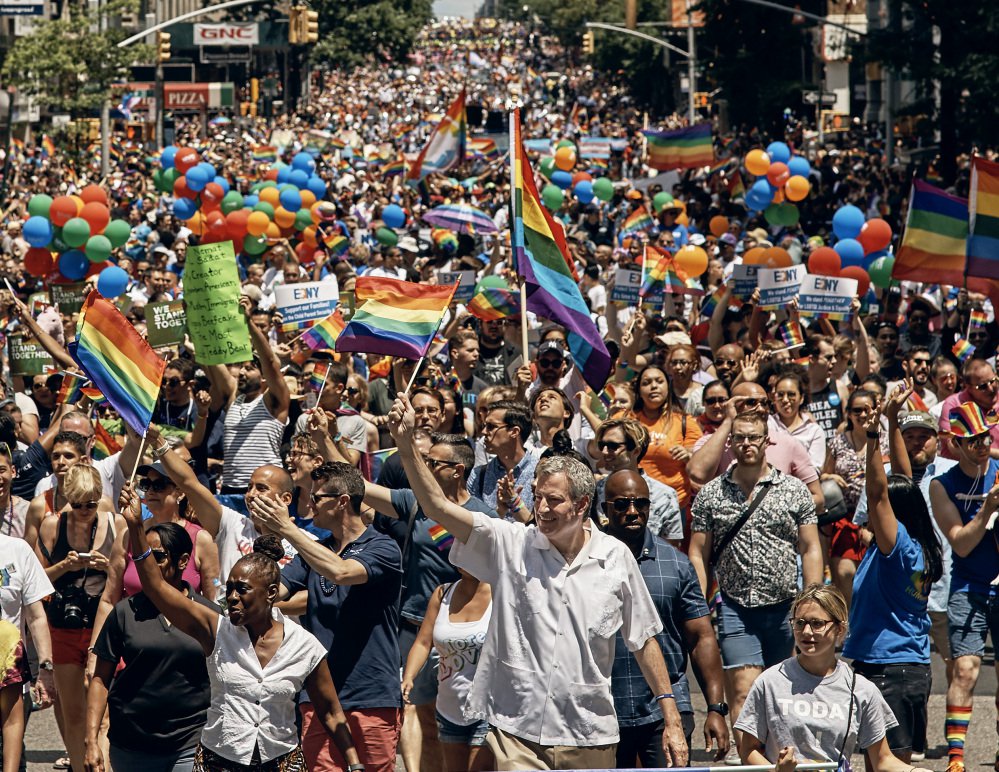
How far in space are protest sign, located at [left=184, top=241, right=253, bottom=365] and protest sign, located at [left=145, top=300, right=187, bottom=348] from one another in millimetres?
556

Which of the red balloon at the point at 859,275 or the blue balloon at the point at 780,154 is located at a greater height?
the blue balloon at the point at 780,154

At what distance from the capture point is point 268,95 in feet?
309

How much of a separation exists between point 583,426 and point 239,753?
4355 millimetres

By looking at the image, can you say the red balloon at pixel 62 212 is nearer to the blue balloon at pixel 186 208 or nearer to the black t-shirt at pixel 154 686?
the blue balloon at pixel 186 208

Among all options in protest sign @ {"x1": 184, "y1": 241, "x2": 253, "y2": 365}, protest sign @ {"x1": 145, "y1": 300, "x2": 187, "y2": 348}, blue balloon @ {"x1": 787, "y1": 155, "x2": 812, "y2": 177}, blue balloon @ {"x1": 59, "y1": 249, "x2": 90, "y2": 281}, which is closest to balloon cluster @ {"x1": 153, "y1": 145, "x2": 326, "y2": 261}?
blue balloon @ {"x1": 59, "y1": 249, "x2": 90, "y2": 281}

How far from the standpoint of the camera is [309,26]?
3500 cm

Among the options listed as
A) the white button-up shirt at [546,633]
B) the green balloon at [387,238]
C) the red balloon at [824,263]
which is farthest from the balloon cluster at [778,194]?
the white button-up shirt at [546,633]

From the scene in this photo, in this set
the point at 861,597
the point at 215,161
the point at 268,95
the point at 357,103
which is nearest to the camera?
the point at 861,597

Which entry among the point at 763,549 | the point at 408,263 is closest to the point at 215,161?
the point at 408,263

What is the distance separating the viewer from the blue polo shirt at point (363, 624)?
6668 mm

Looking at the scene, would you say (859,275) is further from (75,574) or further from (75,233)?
(75,574)

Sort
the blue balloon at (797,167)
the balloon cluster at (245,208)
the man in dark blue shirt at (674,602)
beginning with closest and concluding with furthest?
the man in dark blue shirt at (674,602) → the balloon cluster at (245,208) → the blue balloon at (797,167)

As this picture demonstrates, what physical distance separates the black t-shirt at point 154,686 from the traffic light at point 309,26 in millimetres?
28816

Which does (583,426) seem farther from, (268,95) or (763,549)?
(268,95)
